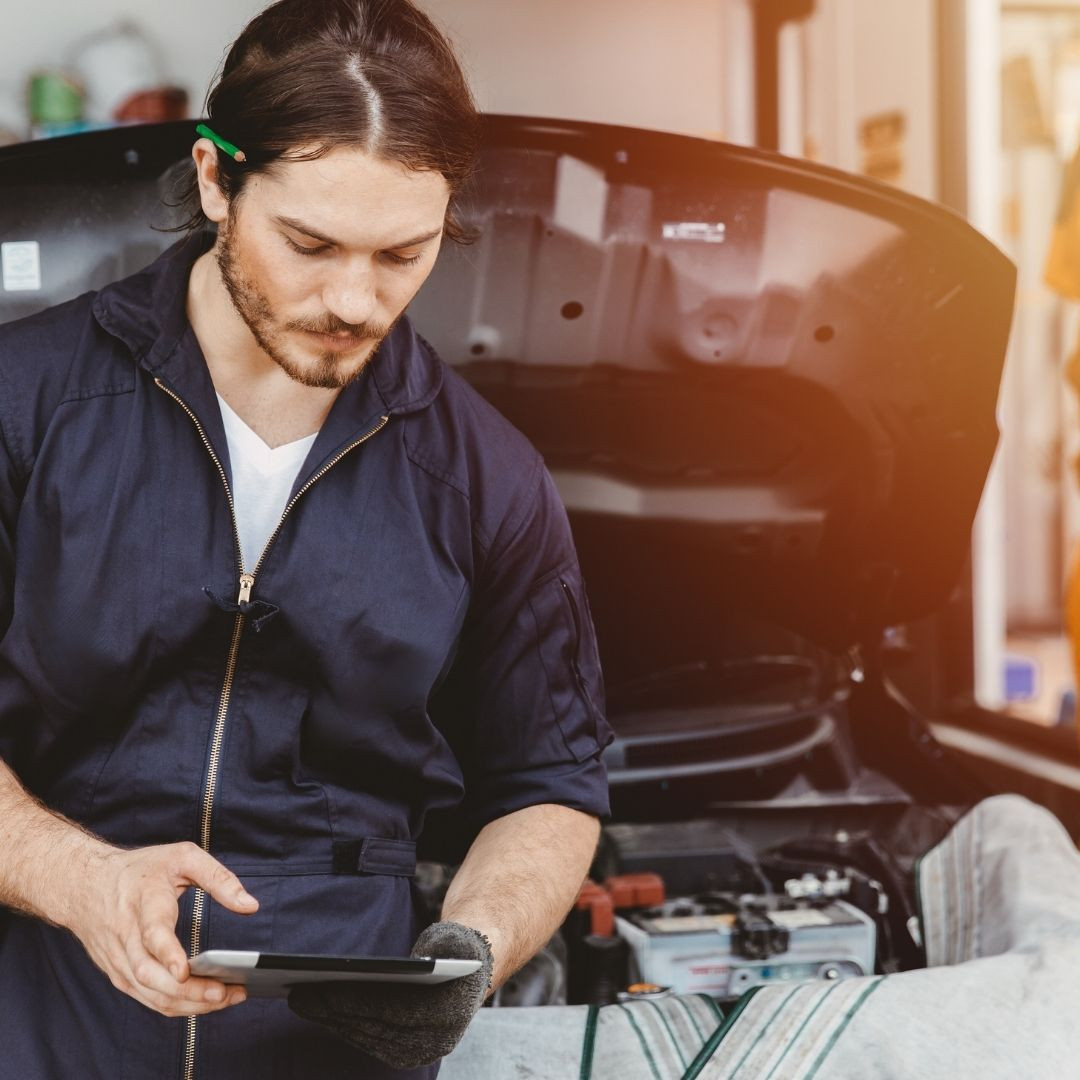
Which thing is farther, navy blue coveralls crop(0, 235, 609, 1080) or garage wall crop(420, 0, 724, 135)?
garage wall crop(420, 0, 724, 135)

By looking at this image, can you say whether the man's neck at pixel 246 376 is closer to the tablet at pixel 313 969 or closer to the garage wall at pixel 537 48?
the tablet at pixel 313 969

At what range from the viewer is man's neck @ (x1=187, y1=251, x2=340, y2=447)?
130 cm

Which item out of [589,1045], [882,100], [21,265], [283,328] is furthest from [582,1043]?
[882,100]

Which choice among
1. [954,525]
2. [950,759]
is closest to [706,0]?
[954,525]

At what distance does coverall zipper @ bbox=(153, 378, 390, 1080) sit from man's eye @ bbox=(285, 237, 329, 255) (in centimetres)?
17

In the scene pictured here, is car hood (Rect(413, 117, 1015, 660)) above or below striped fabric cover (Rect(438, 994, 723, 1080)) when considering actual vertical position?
above

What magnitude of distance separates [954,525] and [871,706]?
1.08 ft

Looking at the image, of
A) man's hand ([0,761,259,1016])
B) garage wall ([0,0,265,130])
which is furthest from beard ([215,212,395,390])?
garage wall ([0,0,265,130])

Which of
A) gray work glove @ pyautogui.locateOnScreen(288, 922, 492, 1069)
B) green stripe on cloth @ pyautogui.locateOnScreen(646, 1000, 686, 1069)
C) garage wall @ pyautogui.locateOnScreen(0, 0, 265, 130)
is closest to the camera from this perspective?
gray work glove @ pyautogui.locateOnScreen(288, 922, 492, 1069)

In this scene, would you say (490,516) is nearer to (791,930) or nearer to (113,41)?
(791,930)

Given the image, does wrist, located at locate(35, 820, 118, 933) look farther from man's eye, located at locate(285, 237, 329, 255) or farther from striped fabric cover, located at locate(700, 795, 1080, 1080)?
striped fabric cover, located at locate(700, 795, 1080, 1080)

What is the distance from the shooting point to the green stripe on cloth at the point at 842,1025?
135 cm

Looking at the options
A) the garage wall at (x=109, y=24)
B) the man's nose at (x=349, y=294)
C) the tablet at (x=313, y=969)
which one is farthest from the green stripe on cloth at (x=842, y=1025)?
the garage wall at (x=109, y=24)

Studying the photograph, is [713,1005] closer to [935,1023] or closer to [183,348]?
[935,1023]
